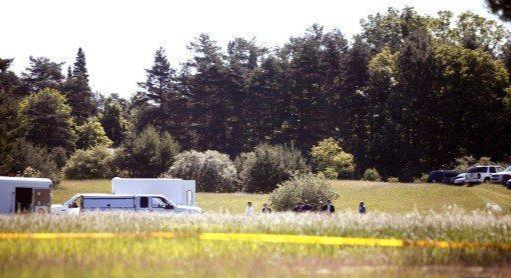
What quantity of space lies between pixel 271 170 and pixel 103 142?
4428cm

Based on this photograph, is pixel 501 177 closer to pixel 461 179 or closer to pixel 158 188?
pixel 461 179

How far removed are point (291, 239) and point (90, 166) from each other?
74.4 m

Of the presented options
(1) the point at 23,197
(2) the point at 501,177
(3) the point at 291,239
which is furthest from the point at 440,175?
(3) the point at 291,239

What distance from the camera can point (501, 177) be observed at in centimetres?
6481

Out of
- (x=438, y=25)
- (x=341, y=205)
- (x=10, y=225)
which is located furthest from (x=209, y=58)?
(x=10, y=225)

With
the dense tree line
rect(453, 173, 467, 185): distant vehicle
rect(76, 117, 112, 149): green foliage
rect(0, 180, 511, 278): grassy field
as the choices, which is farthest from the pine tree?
rect(0, 180, 511, 278): grassy field

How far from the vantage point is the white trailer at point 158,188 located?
4856cm

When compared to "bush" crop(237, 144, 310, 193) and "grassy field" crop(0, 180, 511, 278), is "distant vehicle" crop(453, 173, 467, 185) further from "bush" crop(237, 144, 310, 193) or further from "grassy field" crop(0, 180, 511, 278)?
"grassy field" crop(0, 180, 511, 278)

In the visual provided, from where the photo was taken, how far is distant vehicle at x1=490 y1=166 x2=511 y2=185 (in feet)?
211

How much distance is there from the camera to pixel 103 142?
11131 cm

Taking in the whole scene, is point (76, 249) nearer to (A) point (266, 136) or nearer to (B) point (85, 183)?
(B) point (85, 183)

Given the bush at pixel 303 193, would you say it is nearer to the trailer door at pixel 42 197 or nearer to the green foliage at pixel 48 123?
the trailer door at pixel 42 197

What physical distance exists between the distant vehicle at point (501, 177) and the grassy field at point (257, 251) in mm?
46204

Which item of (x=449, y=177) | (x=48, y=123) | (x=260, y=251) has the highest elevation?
(x=48, y=123)
